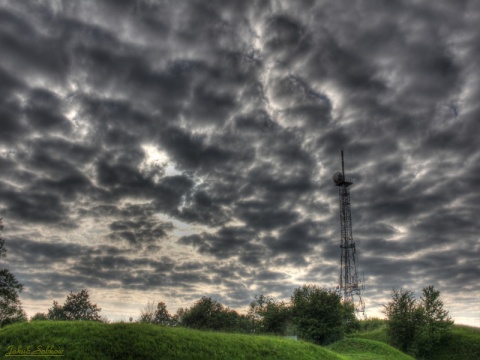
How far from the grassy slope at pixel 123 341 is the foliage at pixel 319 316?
31113 millimetres

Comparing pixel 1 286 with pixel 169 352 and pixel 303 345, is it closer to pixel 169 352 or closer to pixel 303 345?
pixel 169 352

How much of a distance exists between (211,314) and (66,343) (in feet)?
203

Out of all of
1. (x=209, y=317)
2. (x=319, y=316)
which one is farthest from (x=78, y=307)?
(x=319, y=316)

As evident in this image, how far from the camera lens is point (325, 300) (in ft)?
210

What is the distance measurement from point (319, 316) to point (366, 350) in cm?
1121

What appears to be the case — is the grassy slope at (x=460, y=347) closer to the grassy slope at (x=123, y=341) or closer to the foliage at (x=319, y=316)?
the foliage at (x=319, y=316)

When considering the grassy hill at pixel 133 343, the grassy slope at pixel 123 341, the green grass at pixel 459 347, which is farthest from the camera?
the green grass at pixel 459 347

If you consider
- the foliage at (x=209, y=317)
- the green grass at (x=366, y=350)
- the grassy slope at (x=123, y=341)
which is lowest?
the grassy slope at (x=123, y=341)

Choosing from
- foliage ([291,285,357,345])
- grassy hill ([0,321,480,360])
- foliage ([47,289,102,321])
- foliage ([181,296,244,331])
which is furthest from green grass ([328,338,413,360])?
foliage ([47,289,102,321])

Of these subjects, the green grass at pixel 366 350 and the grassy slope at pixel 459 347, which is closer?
the green grass at pixel 366 350

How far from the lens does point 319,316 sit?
6216 centimetres

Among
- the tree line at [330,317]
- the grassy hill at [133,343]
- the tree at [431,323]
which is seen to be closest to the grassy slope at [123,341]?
the grassy hill at [133,343]

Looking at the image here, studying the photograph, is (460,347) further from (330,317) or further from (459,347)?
(330,317)

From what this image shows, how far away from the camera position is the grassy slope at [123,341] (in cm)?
2216
